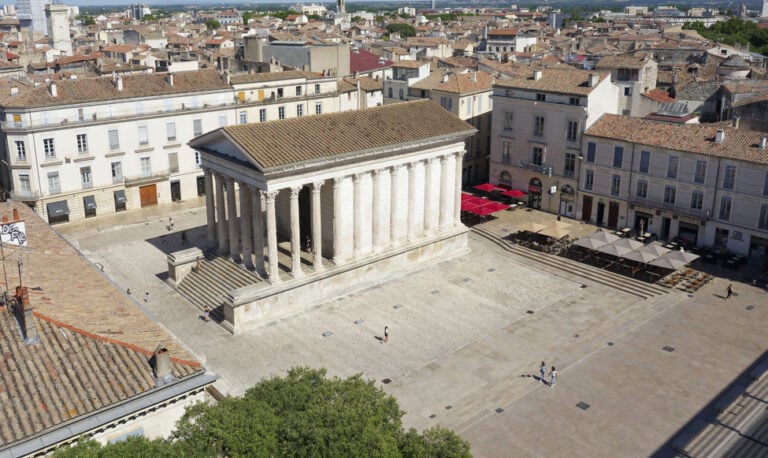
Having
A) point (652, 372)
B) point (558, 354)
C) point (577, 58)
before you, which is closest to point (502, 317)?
point (558, 354)

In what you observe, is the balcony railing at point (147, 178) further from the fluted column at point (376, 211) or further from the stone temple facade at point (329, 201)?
the fluted column at point (376, 211)

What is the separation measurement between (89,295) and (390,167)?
25518mm

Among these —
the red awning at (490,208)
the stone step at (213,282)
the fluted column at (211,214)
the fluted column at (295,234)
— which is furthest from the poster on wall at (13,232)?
the red awning at (490,208)

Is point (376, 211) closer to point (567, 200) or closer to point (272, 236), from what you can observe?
point (272, 236)

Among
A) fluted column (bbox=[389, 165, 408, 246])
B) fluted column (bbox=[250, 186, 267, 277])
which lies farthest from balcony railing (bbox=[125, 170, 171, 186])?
fluted column (bbox=[389, 165, 408, 246])

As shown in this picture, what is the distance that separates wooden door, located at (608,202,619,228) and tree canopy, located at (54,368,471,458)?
44.6 metres

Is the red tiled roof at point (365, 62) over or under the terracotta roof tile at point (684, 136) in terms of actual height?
over

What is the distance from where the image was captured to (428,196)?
182ft

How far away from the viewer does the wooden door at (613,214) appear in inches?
2512

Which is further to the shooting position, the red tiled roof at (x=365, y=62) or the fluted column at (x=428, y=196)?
the red tiled roof at (x=365, y=62)

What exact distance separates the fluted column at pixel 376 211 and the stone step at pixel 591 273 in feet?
44.6

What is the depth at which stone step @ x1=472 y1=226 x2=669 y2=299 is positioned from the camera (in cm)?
5228

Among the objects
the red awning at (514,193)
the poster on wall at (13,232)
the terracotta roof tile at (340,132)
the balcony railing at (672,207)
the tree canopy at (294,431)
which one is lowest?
the red awning at (514,193)

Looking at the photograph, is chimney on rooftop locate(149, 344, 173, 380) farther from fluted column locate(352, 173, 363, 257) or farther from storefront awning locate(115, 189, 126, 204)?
storefront awning locate(115, 189, 126, 204)
